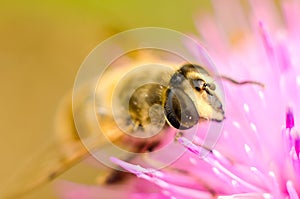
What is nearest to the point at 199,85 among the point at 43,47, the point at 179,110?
the point at 179,110

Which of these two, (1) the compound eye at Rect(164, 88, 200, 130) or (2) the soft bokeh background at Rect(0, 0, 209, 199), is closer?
(1) the compound eye at Rect(164, 88, 200, 130)

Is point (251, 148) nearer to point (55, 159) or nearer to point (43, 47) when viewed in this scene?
point (55, 159)

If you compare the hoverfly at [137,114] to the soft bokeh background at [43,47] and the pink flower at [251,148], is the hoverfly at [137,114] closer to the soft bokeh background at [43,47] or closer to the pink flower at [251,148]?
the pink flower at [251,148]

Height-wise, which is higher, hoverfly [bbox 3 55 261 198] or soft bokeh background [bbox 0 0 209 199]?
hoverfly [bbox 3 55 261 198]

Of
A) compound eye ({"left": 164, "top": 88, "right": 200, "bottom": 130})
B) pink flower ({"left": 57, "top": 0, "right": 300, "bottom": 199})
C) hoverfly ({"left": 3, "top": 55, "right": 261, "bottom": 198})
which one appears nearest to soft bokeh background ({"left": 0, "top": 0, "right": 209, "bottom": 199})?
pink flower ({"left": 57, "top": 0, "right": 300, "bottom": 199})

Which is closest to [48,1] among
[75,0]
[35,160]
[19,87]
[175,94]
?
[75,0]

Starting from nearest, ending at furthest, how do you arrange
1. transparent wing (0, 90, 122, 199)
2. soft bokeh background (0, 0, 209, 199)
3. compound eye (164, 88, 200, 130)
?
compound eye (164, 88, 200, 130) → transparent wing (0, 90, 122, 199) → soft bokeh background (0, 0, 209, 199)

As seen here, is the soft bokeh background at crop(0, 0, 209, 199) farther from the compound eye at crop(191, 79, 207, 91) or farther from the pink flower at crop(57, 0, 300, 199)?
the compound eye at crop(191, 79, 207, 91)

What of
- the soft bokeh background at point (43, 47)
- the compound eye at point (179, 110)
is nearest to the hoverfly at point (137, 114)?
the compound eye at point (179, 110)
